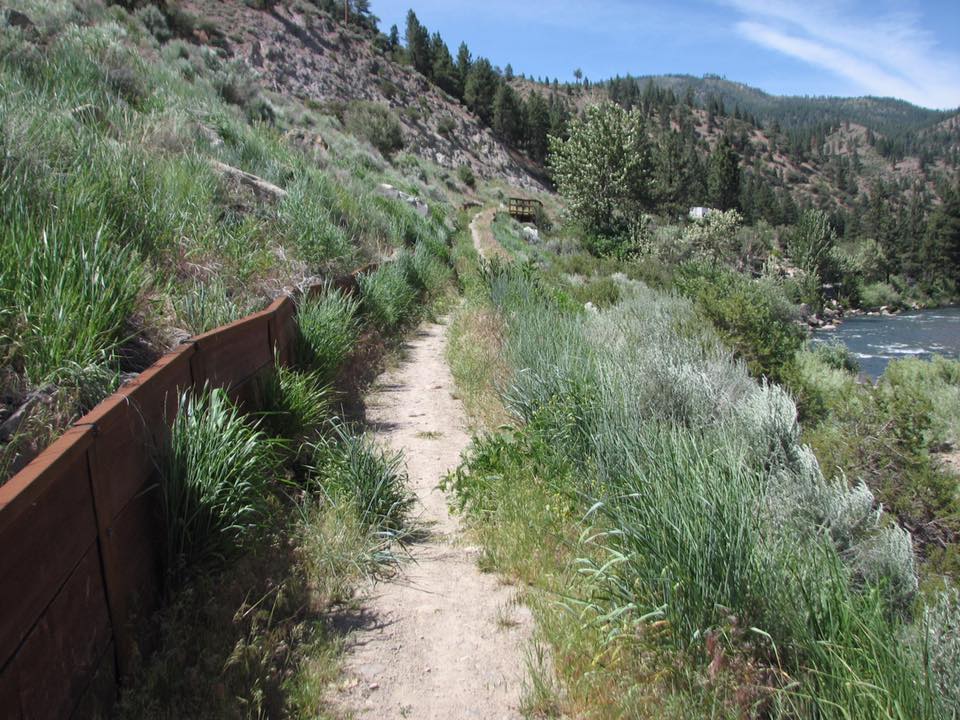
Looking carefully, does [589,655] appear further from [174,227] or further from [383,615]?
[174,227]

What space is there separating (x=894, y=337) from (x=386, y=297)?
3136 centimetres

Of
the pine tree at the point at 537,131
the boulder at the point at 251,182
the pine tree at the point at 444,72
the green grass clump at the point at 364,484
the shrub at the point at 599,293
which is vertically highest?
the pine tree at the point at 444,72

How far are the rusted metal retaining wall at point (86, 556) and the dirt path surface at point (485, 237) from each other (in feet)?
42.8

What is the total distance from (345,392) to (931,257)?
251ft

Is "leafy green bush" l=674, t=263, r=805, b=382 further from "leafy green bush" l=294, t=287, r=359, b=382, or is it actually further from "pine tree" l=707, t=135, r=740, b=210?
"pine tree" l=707, t=135, r=740, b=210

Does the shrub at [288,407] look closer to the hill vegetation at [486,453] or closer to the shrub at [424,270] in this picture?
the hill vegetation at [486,453]

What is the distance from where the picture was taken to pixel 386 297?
896 cm

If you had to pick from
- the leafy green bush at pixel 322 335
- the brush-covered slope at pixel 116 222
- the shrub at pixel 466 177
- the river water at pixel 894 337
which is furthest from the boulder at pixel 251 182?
the shrub at pixel 466 177

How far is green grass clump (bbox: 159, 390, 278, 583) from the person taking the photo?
2.62 m

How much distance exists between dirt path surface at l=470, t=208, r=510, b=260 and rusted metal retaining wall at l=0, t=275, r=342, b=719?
13.1m

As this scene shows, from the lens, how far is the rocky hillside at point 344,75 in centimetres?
4269

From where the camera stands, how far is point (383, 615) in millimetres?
3000

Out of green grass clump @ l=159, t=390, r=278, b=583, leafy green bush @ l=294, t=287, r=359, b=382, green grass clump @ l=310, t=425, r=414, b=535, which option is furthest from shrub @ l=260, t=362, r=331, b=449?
green grass clump @ l=159, t=390, r=278, b=583

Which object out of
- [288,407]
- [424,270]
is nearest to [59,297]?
[288,407]
